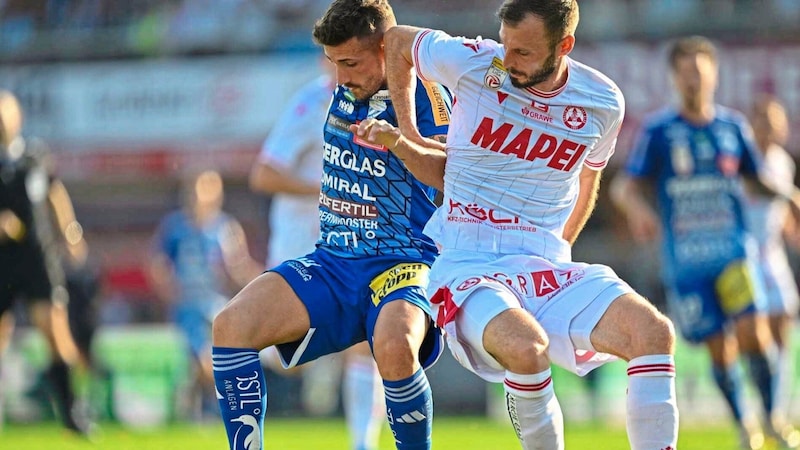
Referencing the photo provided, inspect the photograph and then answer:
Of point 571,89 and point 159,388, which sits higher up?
point 571,89

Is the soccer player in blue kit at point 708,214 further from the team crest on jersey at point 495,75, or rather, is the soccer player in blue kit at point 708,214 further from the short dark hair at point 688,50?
the team crest on jersey at point 495,75

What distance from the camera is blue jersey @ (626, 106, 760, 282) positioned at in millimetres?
9039

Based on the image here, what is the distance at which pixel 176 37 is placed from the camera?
2347 centimetres

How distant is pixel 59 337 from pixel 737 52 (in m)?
12.4

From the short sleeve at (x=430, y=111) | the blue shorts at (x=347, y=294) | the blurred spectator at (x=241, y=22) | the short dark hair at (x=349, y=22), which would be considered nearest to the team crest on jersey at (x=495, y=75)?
the short sleeve at (x=430, y=111)

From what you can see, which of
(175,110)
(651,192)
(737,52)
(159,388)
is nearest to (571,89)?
(651,192)

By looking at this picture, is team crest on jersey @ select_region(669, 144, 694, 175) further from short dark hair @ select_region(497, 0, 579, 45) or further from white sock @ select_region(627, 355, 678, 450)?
white sock @ select_region(627, 355, 678, 450)

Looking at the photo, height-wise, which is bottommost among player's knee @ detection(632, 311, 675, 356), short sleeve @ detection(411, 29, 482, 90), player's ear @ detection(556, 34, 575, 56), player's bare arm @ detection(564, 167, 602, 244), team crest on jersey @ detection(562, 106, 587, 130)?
player's knee @ detection(632, 311, 675, 356)

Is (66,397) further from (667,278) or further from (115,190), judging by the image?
(115,190)

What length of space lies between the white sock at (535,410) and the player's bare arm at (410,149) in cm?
86

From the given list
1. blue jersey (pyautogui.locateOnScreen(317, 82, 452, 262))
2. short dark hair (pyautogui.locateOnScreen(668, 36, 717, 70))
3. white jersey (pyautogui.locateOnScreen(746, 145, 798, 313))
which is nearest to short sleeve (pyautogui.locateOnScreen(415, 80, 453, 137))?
blue jersey (pyautogui.locateOnScreen(317, 82, 452, 262))

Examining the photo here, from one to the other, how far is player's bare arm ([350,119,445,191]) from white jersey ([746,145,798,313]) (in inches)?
233

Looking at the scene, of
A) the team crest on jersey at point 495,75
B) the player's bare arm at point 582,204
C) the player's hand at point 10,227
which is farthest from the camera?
the player's hand at point 10,227

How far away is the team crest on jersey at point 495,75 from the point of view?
4.95m
